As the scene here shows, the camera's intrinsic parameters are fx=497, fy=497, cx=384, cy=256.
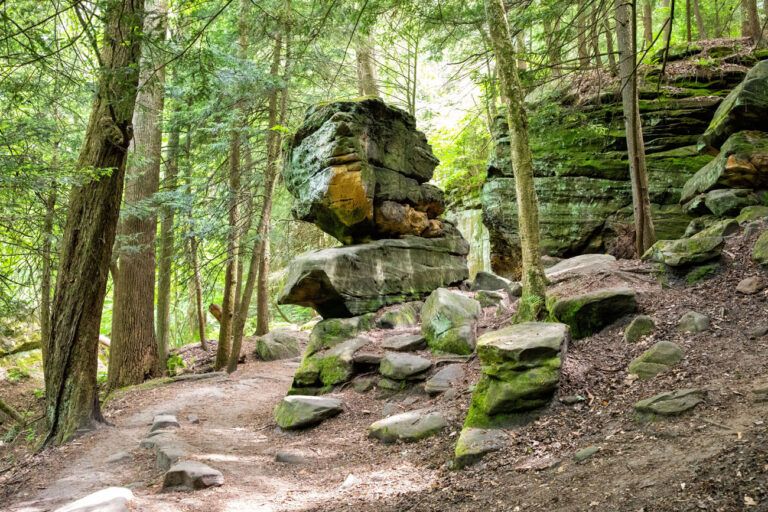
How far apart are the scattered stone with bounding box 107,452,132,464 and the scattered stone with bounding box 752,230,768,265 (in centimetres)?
756

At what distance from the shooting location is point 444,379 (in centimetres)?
654

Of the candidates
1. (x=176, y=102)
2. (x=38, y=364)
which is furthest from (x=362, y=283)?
(x=38, y=364)

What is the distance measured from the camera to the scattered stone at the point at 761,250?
5.55 m

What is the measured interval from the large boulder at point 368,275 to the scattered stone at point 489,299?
52.9 inches

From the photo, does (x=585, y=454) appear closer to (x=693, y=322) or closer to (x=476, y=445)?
(x=476, y=445)

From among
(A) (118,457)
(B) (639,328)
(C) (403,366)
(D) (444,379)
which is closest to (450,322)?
(C) (403,366)

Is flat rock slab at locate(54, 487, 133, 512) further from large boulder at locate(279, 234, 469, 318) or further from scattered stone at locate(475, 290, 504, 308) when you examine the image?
scattered stone at locate(475, 290, 504, 308)

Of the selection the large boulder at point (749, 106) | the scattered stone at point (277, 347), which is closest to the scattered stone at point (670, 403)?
the large boulder at point (749, 106)

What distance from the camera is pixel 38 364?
1352cm

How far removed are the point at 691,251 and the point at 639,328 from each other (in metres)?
1.66

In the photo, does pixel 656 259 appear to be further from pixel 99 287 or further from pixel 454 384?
pixel 99 287

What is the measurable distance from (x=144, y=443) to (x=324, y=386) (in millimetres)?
2650

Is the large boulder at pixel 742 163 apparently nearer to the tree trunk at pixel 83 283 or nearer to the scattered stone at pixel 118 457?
the tree trunk at pixel 83 283

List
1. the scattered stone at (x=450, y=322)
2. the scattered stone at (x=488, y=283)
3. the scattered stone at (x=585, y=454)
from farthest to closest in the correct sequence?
the scattered stone at (x=488, y=283), the scattered stone at (x=450, y=322), the scattered stone at (x=585, y=454)
